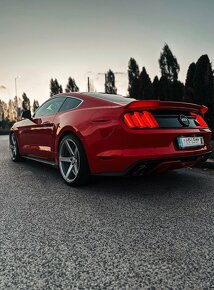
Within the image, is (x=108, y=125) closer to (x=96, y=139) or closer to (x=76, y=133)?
(x=96, y=139)

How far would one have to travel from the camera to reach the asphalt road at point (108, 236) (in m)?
1.77

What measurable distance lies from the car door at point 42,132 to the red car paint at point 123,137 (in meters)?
0.52

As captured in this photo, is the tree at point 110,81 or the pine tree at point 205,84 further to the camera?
the tree at point 110,81

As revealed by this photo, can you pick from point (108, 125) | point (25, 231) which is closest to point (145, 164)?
point (108, 125)

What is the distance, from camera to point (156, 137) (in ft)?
11.4

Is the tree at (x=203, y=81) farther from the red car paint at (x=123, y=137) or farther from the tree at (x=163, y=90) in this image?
the red car paint at (x=123, y=137)

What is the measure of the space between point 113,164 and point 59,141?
4.01ft

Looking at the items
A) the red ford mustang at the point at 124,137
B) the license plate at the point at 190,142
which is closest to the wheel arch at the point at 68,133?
the red ford mustang at the point at 124,137

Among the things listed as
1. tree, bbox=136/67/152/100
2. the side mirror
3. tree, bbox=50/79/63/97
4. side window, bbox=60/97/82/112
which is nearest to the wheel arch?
side window, bbox=60/97/82/112

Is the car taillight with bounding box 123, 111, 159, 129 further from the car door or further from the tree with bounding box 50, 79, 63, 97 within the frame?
the tree with bounding box 50, 79, 63, 97

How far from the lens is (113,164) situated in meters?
3.57

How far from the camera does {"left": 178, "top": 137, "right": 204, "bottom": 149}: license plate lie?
3.67 meters

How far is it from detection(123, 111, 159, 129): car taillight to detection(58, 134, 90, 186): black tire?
2.62 feet

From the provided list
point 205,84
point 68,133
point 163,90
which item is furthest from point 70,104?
point 163,90
